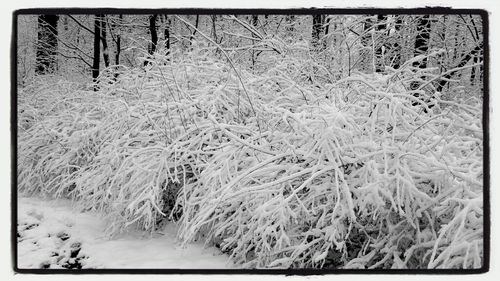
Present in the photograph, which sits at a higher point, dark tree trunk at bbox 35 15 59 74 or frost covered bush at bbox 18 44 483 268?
dark tree trunk at bbox 35 15 59 74

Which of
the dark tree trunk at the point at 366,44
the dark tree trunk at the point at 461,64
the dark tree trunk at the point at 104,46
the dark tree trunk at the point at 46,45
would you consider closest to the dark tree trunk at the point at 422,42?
the dark tree trunk at the point at 461,64

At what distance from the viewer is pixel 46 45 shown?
3.29m

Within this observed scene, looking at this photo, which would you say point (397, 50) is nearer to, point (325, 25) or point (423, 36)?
point (423, 36)

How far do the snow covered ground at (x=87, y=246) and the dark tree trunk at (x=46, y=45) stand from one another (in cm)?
99

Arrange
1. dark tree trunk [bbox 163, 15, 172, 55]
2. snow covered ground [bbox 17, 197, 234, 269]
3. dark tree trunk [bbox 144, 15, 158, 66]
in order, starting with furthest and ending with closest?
dark tree trunk [bbox 144, 15, 158, 66]
dark tree trunk [bbox 163, 15, 172, 55]
snow covered ground [bbox 17, 197, 234, 269]

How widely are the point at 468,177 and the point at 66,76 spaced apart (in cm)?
327

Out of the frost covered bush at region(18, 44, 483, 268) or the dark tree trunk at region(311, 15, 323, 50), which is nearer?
the frost covered bush at region(18, 44, 483, 268)

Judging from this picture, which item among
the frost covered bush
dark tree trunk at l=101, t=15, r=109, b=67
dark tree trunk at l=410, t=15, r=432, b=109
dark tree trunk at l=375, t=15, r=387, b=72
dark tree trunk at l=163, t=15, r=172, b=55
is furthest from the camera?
dark tree trunk at l=101, t=15, r=109, b=67

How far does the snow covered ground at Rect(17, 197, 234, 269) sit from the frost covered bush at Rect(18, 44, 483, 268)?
9cm

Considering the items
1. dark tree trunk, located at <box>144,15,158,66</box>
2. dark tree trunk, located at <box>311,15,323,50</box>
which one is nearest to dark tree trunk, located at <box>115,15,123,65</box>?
dark tree trunk, located at <box>144,15,158,66</box>

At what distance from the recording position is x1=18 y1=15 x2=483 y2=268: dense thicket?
7.27 feet

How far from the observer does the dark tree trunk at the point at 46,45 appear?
263 centimetres

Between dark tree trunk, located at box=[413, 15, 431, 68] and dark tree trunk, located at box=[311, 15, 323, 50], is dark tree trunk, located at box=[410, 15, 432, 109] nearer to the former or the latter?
→ dark tree trunk, located at box=[413, 15, 431, 68]
